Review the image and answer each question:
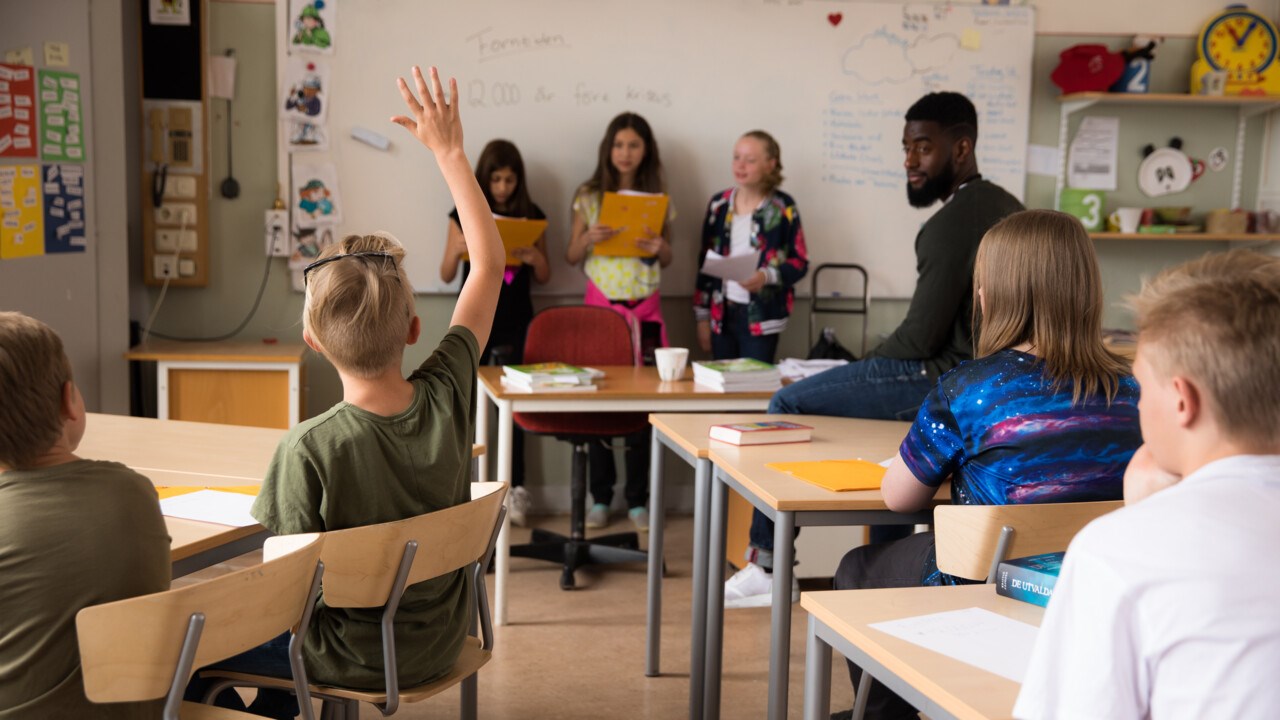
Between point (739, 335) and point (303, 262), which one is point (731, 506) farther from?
point (303, 262)

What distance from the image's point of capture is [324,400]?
4738mm

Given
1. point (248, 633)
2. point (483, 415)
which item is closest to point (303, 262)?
point (483, 415)

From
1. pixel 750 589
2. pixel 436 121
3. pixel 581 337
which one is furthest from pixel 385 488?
pixel 581 337

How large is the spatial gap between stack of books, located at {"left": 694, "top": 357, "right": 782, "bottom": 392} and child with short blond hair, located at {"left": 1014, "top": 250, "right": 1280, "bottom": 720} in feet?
7.61

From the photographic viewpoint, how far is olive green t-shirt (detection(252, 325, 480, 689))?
5.33 feet

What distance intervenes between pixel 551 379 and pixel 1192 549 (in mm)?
2498

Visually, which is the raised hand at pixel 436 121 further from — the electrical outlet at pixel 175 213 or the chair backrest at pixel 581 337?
the electrical outlet at pixel 175 213

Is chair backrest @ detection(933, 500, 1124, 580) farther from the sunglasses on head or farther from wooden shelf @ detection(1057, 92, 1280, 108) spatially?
wooden shelf @ detection(1057, 92, 1280, 108)

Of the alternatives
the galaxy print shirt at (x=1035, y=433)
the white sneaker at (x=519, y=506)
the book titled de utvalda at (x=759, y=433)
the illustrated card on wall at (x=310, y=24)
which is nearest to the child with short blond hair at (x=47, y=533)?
the galaxy print shirt at (x=1035, y=433)

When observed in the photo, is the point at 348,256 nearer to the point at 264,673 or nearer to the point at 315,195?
the point at 264,673

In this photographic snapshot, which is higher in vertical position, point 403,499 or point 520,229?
point 520,229

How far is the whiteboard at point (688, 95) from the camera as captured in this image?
4.57 m

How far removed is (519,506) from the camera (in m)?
4.48

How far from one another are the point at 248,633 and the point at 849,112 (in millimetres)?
3993
